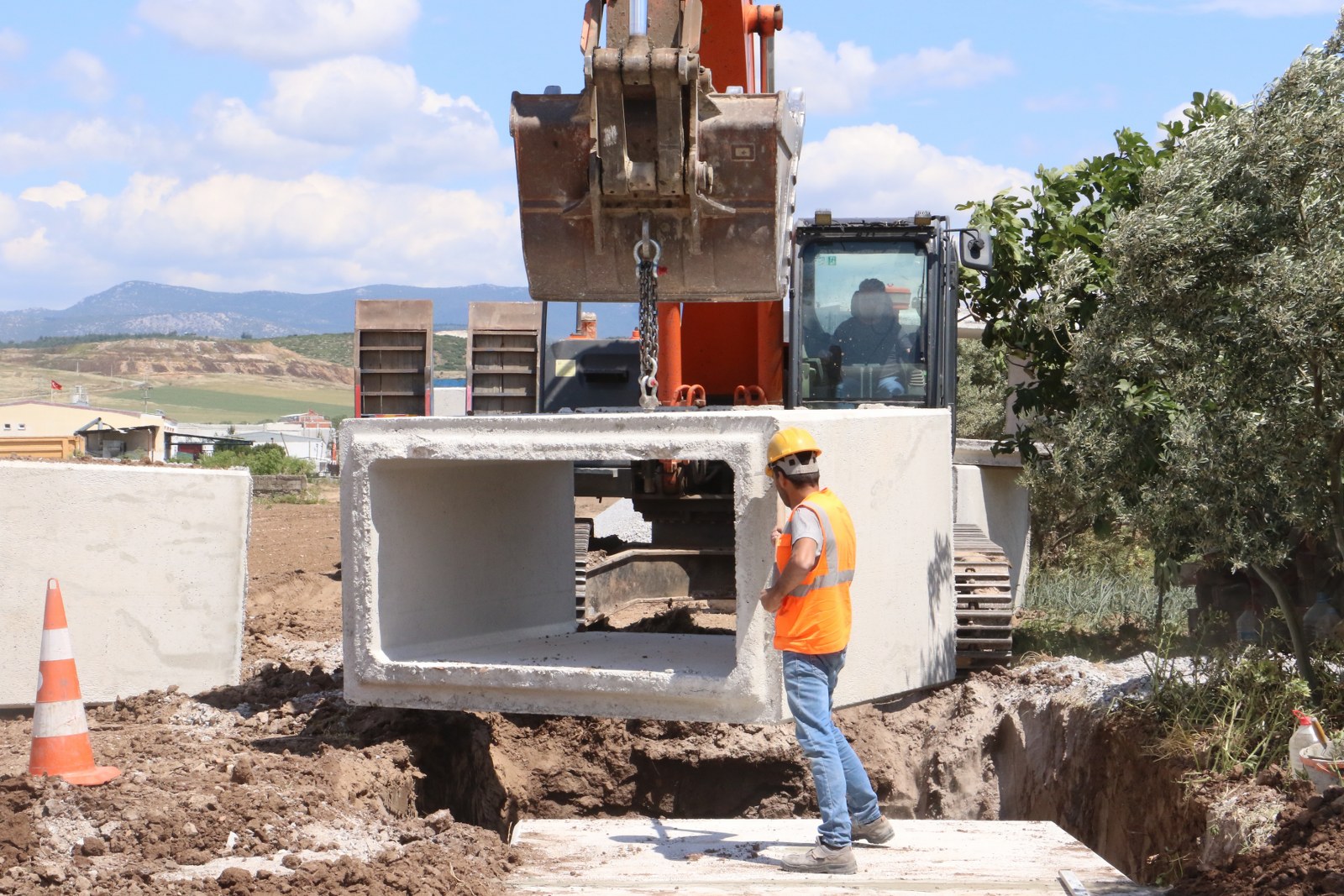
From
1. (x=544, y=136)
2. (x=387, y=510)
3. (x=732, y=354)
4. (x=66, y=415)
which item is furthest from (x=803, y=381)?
(x=66, y=415)

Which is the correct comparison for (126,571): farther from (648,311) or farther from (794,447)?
(794,447)

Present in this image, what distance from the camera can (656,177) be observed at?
6586 mm

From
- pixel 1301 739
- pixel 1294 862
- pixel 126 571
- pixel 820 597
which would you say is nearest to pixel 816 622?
pixel 820 597

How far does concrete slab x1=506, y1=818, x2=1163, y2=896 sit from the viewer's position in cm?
501

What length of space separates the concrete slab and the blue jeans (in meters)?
0.22

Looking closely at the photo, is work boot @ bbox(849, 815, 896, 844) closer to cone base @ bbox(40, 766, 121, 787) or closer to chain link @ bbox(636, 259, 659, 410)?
chain link @ bbox(636, 259, 659, 410)

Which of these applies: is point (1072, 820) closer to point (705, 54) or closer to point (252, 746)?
point (252, 746)

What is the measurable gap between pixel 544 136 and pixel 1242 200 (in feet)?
10.8

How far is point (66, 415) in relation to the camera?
124ft

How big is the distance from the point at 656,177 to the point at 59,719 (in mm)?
3583

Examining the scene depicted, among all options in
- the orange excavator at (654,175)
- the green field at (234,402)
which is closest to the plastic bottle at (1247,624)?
the orange excavator at (654,175)

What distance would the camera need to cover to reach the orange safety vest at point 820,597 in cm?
518

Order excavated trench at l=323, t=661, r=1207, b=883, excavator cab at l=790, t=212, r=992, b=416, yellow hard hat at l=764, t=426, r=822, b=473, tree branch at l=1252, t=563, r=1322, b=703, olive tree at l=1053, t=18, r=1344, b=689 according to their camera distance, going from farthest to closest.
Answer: excavator cab at l=790, t=212, r=992, b=416, excavated trench at l=323, t=661, r=1207, b=883, tree branch at l=1252, t=563, r=1322, b=703, olive tree at l=1053, t=18, r=1344, b=689, yellow hard hat at l=764, t=426, r=822, b=473

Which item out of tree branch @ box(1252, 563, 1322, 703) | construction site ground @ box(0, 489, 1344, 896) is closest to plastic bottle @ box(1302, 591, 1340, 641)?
construction site ground @ box(0, 489, 1344, 896)
